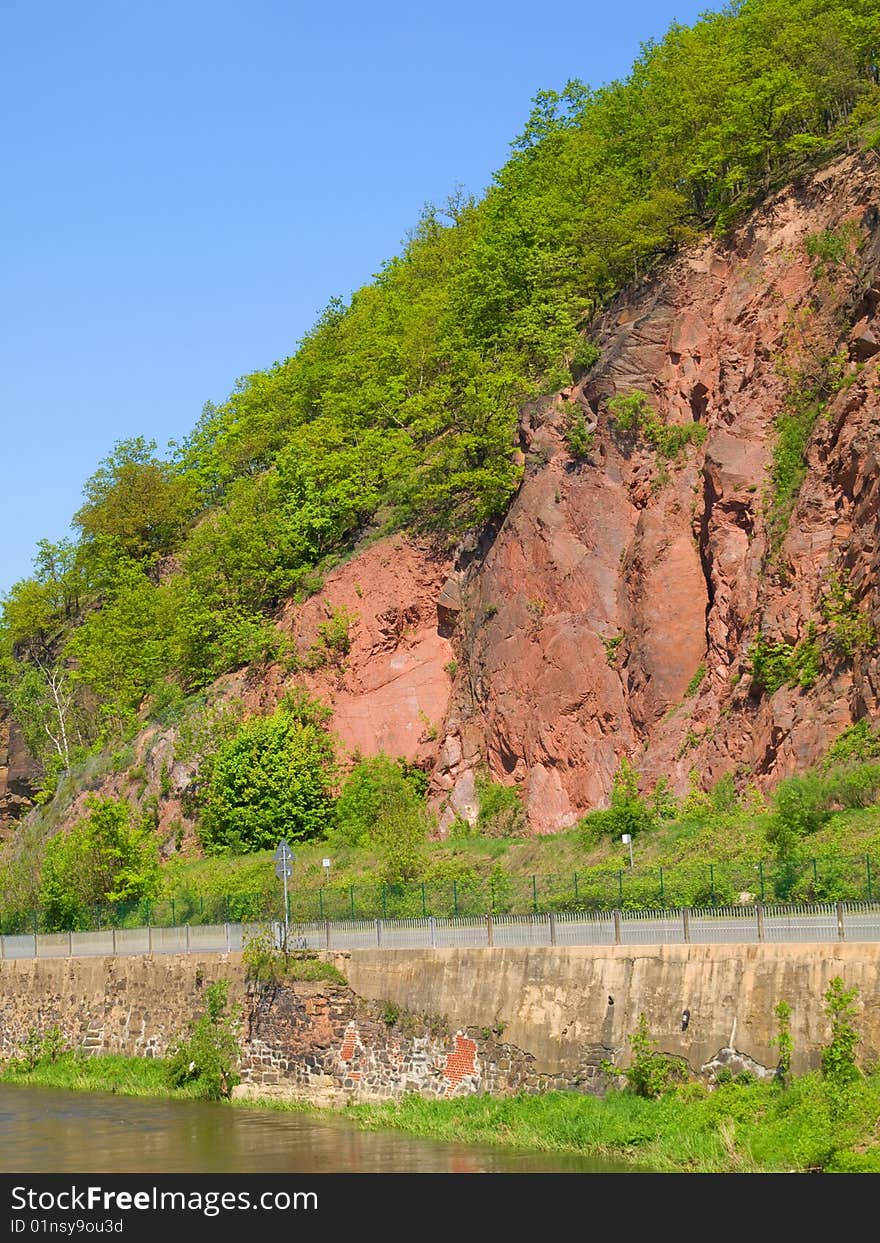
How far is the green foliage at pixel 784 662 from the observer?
4125 cm

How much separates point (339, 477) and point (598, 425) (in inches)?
675

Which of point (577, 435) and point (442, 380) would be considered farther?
point (442, 380)

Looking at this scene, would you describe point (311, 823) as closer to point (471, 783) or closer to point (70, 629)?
point (471, 783)

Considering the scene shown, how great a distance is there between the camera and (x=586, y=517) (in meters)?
51.6

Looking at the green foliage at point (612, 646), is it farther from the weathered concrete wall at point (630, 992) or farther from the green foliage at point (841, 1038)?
the green foliage at point (841, 1038)

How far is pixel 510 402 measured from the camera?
193ft

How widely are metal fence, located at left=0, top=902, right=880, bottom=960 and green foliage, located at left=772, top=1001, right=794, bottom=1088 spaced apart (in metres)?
1.39

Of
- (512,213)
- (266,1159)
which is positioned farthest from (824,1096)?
(512,213)

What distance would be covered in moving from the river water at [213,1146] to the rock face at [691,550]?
15.9 meters

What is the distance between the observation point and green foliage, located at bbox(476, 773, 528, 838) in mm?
48875

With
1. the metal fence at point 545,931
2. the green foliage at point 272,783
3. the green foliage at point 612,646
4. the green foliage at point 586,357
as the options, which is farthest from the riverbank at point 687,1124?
the green foliage at point 586,357

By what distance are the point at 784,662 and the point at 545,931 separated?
45.9 ft

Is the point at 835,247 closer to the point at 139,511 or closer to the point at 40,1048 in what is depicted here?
the point at 40,1048

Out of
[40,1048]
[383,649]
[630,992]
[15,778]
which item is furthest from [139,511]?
[630,992]
